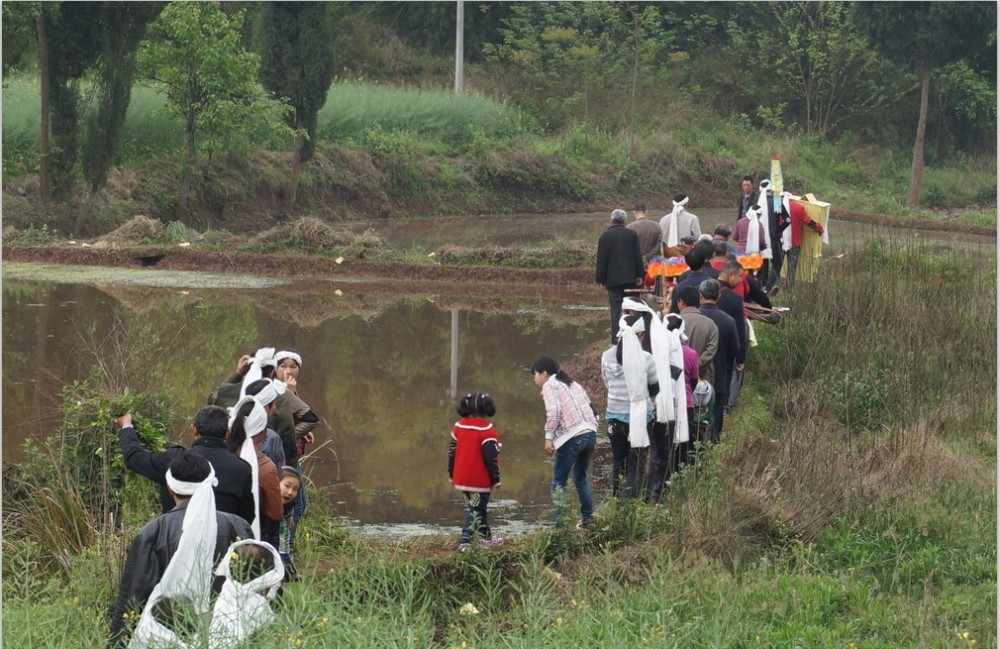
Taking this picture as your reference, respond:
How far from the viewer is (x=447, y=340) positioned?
1917 centimetres

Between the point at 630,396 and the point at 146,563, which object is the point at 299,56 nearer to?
the point at 630,396

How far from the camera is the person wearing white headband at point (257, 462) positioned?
7.41 metres

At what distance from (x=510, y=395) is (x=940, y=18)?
25395mm

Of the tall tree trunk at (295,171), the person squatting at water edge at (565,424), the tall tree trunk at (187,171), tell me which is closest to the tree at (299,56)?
the tall tree trunk at (295,171)

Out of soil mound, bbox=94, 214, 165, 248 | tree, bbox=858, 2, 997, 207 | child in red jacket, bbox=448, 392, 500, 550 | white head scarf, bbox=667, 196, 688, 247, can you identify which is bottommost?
soil mound, bbox=94, 214, 165, 248

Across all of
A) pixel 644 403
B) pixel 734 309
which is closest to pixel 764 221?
pixel 734 309

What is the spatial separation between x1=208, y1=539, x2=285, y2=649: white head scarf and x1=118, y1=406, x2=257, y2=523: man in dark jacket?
657 millimetres

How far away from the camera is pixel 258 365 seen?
8.99 m

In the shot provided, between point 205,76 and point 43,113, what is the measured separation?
3.68 m

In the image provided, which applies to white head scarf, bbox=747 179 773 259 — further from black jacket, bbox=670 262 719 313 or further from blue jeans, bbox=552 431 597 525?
Result: blue jeans, bbox=552 431 597 525

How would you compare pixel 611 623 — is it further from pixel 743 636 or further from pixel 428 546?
pixel 428 546

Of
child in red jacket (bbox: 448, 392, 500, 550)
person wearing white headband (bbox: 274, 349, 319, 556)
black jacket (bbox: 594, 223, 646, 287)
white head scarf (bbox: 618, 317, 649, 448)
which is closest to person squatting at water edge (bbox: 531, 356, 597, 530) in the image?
white head scarf (bbox: 618, 317, 649, 448)

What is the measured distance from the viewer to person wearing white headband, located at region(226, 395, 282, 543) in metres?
7.41

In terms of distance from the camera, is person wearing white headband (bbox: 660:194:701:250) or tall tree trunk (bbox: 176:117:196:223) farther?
tall tree trunk (bbox: 176:117:196:223)
